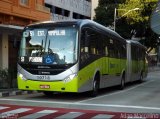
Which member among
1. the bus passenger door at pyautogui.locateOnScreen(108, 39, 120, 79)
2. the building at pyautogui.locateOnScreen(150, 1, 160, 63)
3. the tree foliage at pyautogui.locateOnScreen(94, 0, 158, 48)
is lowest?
the bus passenger door at pyautogui.locateOnScreen(108, 39, 120, 79)

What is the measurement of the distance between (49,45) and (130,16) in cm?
3784

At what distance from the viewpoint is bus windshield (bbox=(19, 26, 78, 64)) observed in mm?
16766

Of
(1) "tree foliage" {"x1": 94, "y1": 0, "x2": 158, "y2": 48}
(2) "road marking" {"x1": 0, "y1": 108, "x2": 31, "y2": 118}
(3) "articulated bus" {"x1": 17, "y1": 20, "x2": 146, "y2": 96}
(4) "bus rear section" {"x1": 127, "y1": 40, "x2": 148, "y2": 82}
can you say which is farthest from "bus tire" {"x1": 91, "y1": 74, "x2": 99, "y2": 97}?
(1) "tree foliage" {"x1": 94, "y1": 0, "x2": 158, "y2": 48}

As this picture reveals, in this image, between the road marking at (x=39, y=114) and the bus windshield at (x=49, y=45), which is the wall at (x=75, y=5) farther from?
the road marking at (x=39, y=114)

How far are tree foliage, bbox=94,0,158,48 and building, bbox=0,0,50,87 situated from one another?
2223 cm

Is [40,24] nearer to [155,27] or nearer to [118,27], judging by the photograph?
[155,27]

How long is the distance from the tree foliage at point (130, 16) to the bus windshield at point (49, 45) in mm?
33421

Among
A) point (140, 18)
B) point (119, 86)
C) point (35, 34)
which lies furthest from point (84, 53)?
point (140, 18)

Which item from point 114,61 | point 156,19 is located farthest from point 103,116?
point 114,61

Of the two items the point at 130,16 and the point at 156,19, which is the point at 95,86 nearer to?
the point at 156,19

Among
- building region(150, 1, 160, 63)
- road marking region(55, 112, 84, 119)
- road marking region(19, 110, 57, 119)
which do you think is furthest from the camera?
building region(150, 1, 160, 63)

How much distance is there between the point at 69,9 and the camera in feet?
173

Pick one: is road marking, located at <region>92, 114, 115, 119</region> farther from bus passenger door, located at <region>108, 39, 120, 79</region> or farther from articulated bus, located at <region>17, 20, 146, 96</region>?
bus passenger door, located at <region>108, 39, 120, 79</region>

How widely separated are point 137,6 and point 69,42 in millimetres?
38332
